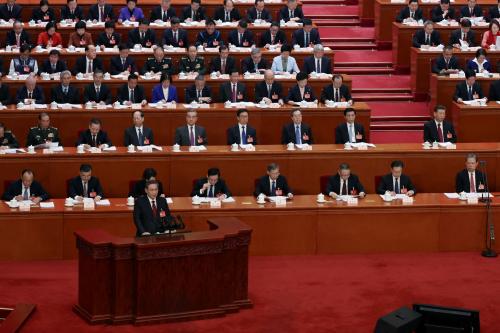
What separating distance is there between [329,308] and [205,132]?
449 cm

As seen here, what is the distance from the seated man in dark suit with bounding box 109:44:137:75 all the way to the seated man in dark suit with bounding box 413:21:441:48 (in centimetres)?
452

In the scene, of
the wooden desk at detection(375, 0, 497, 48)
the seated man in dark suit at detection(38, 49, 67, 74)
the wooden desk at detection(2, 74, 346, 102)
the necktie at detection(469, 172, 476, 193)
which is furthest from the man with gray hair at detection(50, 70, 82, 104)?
the wooden desk at detection(375, 0, 497, 48)

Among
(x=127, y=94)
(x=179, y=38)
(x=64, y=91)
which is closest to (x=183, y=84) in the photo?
(x=127, y=94)

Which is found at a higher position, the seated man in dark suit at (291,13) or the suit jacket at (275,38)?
the seated man in dark suit at (291,13)

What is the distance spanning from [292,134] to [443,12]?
5411 millimetres

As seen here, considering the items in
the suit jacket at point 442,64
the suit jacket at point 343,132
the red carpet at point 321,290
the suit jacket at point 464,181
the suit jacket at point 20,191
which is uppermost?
the suit jacket at point 442,64

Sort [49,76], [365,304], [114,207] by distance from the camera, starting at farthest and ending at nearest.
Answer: [49,76] → [114,207] → [365,304]

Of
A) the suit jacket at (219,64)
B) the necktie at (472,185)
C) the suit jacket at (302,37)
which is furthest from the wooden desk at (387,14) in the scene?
the necktie at (472,185)

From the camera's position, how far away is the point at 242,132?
1410 cm

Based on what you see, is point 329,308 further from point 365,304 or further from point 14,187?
point 14,187

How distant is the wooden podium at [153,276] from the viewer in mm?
9609

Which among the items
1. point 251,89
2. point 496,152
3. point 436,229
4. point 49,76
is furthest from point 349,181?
point 49,76

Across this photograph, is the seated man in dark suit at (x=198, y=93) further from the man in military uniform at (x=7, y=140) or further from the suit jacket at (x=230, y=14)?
the suit jacket at (x=230, y=14)

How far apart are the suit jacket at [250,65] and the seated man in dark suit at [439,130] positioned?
9.89 feet
